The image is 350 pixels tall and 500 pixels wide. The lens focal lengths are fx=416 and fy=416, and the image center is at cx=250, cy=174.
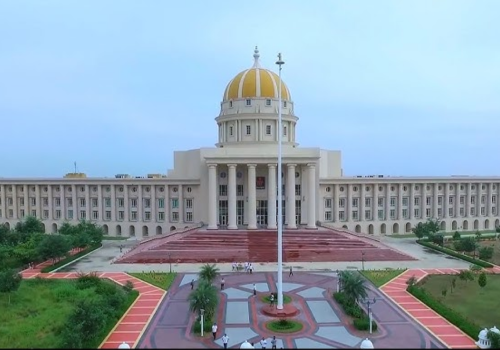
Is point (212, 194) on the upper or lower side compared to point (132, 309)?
upper

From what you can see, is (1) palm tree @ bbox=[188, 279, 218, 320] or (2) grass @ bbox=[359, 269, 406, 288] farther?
(2) grass @ bbox=[359, 269, 406, 288]

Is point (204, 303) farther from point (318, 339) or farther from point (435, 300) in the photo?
point (435, 300)

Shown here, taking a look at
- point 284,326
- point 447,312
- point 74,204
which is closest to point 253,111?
point 74,204

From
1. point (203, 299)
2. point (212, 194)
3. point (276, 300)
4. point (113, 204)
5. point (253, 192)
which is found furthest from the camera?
point (113, 204)

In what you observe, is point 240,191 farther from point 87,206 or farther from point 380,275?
point 380,275

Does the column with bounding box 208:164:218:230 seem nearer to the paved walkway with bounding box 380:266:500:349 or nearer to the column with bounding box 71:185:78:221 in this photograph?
the column with bounding box 71:185:78:221

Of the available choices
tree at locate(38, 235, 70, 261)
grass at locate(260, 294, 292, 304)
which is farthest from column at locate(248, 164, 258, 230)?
grass at locate(260, 294, 292, 304)

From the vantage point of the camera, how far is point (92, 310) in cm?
2195

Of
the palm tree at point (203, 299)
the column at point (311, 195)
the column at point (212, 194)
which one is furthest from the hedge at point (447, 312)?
the column at point (212, 194)

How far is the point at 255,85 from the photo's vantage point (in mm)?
60750

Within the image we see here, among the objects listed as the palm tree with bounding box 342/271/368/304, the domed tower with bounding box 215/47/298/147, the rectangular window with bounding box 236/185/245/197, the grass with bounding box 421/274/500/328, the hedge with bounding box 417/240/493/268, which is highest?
the domed tower with bounding box 215/47/298/147

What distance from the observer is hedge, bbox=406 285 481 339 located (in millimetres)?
22827

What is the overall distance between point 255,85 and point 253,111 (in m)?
3.92

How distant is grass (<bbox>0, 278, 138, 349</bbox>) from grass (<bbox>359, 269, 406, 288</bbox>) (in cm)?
1876
